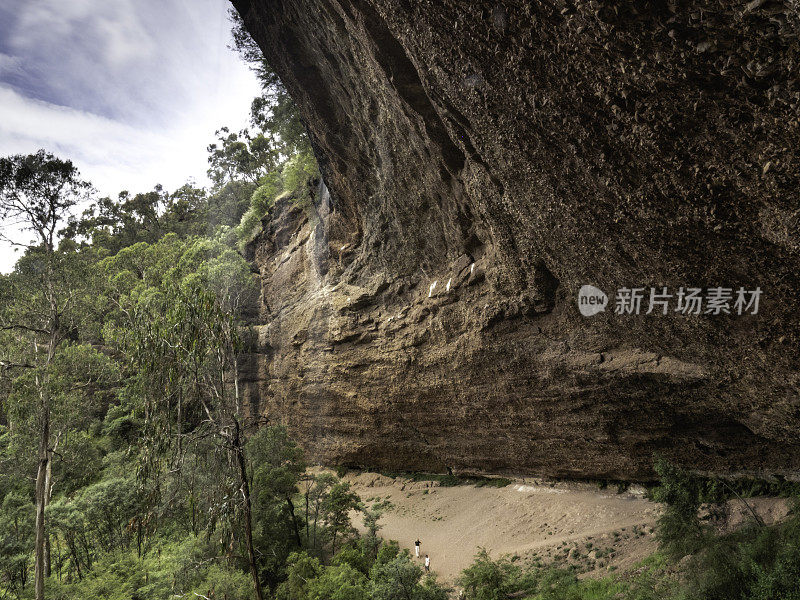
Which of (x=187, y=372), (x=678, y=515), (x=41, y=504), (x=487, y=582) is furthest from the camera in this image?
(x=41, y=504)

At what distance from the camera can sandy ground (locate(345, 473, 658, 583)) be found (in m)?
10.7

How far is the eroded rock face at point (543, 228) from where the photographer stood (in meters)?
4.44

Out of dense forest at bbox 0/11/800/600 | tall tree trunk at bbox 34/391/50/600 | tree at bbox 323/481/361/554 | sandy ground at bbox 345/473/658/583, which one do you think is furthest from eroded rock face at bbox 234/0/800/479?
tall tree trunk at bbox 34/391/50/600

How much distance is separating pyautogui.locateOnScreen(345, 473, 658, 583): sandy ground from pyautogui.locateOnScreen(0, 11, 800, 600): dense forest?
0.68m

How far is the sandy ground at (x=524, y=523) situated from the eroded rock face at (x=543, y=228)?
33.6 inches

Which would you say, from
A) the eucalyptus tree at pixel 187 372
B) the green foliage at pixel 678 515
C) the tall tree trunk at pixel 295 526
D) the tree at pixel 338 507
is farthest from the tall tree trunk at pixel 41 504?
the green foliage at pixel 678 515

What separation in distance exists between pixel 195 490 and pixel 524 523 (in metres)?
9.37

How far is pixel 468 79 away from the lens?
6.03 m

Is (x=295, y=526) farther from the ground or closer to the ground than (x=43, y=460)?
closer to the ground

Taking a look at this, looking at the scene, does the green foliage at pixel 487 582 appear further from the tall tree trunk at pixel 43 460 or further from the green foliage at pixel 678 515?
the tall tree trunk at pixel 43 460

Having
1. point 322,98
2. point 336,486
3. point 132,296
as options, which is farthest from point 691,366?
point 132,296

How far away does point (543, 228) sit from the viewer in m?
7.64

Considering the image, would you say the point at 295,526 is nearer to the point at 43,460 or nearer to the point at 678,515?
the point at 43,460

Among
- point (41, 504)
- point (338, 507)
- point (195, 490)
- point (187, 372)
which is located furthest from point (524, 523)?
point (41, 504)
